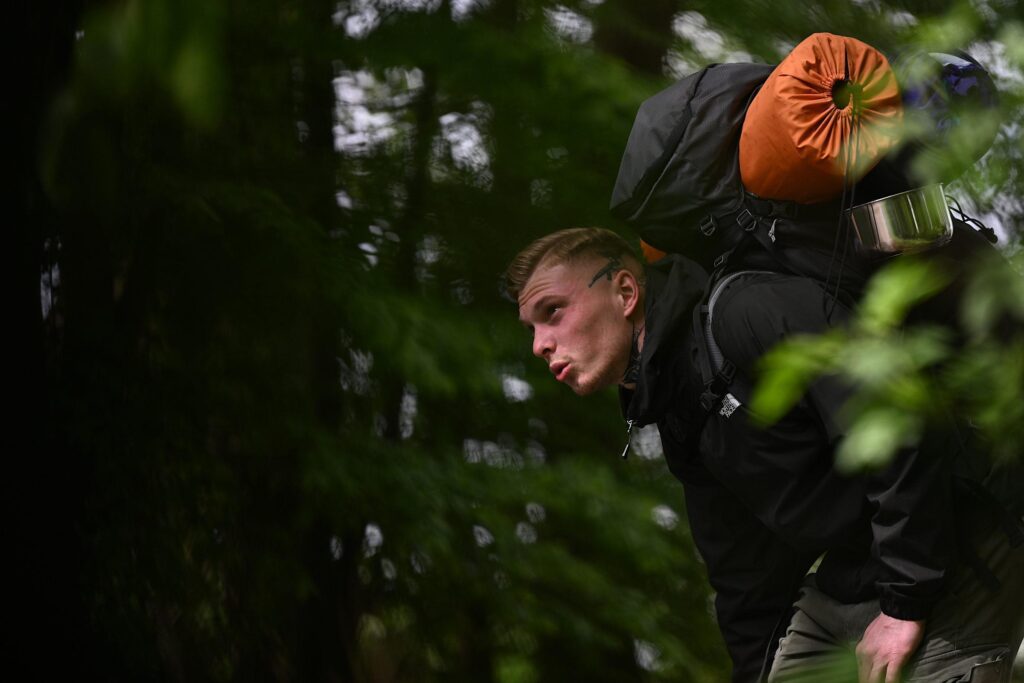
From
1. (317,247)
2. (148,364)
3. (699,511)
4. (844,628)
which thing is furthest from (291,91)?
(844,628)

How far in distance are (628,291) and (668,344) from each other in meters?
0.32

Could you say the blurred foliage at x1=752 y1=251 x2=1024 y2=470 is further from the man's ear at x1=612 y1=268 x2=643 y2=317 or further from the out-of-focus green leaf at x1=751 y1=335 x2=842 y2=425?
the man's ear at x1=612 y1=268 x2=643 y2=317

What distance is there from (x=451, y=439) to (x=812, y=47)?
3458 mm

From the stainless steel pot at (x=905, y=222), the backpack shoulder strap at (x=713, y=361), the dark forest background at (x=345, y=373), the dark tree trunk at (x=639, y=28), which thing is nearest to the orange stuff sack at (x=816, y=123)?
A: the stainless steel pot at (x=905, y=222)

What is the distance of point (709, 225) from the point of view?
209cm

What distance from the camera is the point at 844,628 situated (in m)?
2.12

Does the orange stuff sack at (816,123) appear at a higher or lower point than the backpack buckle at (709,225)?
higher

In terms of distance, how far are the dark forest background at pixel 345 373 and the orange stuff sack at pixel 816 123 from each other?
5.88 ft

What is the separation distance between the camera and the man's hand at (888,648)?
1.93 meters

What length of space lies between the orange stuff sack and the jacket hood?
0.26 metres

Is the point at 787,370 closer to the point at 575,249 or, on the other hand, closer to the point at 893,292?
the point at 893,292

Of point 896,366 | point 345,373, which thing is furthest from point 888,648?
point 345,373

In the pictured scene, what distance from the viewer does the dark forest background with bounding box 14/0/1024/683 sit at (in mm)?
3523

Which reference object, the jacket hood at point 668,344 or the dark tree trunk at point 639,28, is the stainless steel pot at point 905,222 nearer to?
the jacket hood at point 668,344
